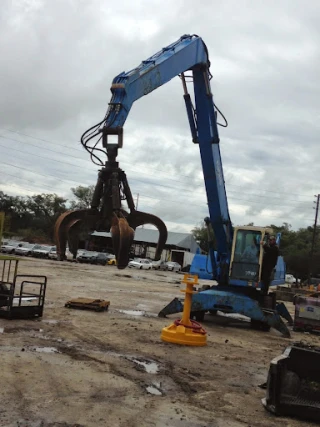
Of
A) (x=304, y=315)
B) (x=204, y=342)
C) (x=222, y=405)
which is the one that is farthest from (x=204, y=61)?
(x=222, y=405)

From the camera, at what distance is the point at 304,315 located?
52.2ft

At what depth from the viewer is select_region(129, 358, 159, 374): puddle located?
27.7 ft

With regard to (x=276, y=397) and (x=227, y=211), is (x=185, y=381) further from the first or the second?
(x=227, y=211)

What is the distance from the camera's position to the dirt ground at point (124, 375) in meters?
6.05

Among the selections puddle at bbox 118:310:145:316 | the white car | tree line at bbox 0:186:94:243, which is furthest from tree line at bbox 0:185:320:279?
puddle at bbox 118:310:145:316

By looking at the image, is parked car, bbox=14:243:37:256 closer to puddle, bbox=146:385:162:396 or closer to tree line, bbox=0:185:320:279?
tree line, bbox=0:185:320:279

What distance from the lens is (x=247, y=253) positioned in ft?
49.4

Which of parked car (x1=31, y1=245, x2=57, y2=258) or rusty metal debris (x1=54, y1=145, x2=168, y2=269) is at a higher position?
rusty metal debris (x1=54, y1=145, x2=168, y2=269)

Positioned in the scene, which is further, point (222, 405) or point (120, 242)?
point (120, 242)

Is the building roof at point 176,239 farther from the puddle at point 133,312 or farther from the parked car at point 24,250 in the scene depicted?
the puddle at point 133,312

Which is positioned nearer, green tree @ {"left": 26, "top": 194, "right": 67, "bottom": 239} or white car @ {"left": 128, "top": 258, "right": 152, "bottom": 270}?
white car @ {"left": 128, "top": 258, "right": 152, "bottom": 270}

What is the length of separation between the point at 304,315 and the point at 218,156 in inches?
219

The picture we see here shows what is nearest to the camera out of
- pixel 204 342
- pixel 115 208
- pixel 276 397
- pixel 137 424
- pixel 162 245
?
pixel 137 424

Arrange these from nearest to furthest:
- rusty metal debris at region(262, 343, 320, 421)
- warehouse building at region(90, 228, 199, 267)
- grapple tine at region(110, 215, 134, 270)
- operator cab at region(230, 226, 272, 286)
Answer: rusty metal debris at region(262, 343, 320, 421) < grapple tine at region(110, 215, 134, 270) < operator cab at region(230, 226, 272, 286) < warehouse building at region(90, 228, 199, 267)
